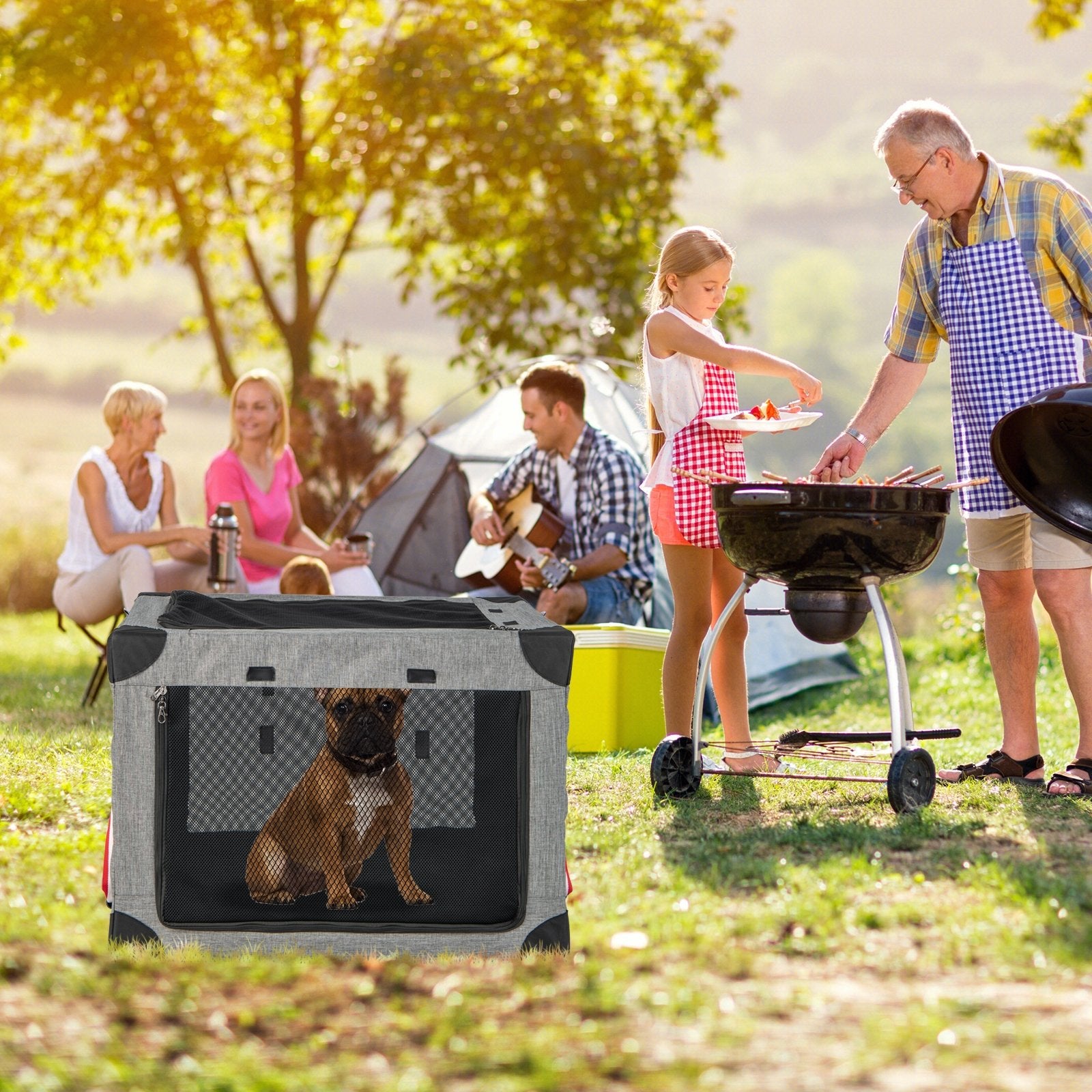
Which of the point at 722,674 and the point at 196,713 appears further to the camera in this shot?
the point at 722,674

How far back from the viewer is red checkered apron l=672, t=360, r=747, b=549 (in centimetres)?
380

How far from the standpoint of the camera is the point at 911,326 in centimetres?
406

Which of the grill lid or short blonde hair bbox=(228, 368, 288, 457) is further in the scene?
short blonde hair bbox=(228, 368, 288, 457)

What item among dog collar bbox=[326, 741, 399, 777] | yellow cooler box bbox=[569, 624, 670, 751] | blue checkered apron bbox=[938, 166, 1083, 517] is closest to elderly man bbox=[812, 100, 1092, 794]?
blue checkered apron bbox=[938, 166, 1083, 517]

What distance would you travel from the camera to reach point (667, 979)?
88.4 inches

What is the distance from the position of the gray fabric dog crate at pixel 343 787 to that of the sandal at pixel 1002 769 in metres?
1.72

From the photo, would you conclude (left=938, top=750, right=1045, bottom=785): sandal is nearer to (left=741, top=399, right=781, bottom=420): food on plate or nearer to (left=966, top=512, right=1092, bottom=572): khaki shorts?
(left=966, top=512, right=1092, bottom=572): khaki shorts

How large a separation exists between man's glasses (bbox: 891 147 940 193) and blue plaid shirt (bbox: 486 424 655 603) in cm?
194

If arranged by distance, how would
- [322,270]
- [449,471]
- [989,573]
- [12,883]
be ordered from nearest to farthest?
[12,883] → [989,573] → [449,471] → [322,270]

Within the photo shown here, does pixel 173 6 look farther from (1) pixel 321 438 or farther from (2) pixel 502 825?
(2) pixel 502 825

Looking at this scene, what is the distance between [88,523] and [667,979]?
4.08 metres

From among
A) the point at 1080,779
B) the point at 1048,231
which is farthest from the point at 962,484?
the point at 1080,779

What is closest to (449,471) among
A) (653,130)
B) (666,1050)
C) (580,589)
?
(580,589)

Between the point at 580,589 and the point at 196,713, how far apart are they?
9.43ft
